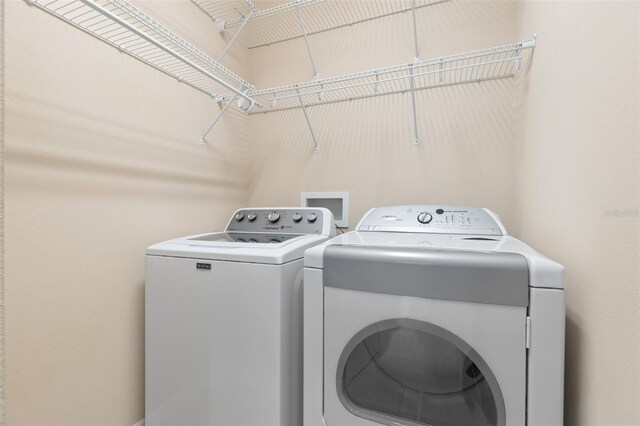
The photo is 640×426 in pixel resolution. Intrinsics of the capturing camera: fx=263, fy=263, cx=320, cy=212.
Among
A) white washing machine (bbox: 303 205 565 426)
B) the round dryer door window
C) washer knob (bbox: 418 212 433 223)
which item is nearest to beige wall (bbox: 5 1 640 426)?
white washing machine (bbox: 303 205 565 426)

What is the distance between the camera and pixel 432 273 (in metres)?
0.71

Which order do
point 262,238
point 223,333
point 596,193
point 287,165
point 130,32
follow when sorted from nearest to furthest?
point 596,193 → point 223,333 → point 130,32 → point 262,238 → point 287,165

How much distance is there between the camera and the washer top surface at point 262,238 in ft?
3.24

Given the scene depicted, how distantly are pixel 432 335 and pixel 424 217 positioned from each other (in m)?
0.64

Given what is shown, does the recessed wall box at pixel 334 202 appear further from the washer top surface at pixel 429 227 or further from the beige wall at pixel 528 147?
the washer top surface at pixel 429 227

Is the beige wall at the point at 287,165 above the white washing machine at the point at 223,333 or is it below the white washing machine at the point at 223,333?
above

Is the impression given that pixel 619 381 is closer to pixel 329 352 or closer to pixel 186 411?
pixel 329 352

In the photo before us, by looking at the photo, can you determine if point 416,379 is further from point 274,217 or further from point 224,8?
point 224,8

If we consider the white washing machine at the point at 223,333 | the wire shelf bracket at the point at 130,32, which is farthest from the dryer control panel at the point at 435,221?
the wire shelf bracket at the point at 130,32

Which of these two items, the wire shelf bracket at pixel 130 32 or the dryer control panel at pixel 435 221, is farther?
the dryer control panel at pixel 435 221

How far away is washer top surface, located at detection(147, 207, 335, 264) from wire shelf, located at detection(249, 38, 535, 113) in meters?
0.70

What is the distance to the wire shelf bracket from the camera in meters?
0.87

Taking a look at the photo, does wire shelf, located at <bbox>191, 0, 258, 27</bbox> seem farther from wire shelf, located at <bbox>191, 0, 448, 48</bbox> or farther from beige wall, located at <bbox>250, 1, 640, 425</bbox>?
beige wall, located at <bbox>250, 1, 640, 425</bbox>

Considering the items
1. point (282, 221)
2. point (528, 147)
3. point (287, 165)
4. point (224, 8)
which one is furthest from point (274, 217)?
point (224, 8)
